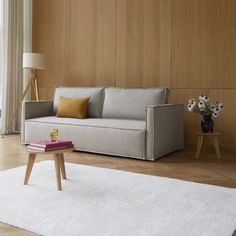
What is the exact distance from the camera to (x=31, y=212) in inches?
83.7

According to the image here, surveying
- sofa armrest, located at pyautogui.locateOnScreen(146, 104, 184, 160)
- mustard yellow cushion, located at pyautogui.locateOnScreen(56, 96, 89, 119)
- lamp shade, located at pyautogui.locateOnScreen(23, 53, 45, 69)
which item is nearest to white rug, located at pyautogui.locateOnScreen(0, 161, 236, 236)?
sofa armrest, located at pyautogui.locateOnScreen(146, 104, 184, 160)

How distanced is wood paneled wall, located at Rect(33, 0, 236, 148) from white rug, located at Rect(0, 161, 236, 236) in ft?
6.94

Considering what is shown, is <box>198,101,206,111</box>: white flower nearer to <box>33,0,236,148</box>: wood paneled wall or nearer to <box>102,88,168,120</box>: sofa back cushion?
<box>102,88,168,120</box>: sofa back cushion

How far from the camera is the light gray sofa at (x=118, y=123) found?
380 centimetres

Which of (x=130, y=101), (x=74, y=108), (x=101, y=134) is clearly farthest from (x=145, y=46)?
(x=101, y=134)

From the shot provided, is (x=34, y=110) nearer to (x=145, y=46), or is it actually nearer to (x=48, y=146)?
(x=145, y=46)

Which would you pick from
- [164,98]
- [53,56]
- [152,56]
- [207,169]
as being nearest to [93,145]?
[164,98]

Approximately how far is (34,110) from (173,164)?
2.31m

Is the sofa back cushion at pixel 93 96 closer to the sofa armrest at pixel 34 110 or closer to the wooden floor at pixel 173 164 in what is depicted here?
the sofa armrest at pixel 34 110

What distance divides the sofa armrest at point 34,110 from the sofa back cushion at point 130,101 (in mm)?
969

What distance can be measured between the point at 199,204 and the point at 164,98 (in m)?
2.21

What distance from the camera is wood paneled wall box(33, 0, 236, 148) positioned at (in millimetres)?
4488

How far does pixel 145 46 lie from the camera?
5.04 m

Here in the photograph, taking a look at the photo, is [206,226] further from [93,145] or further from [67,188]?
[93,145]
